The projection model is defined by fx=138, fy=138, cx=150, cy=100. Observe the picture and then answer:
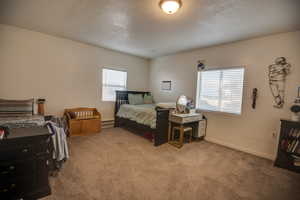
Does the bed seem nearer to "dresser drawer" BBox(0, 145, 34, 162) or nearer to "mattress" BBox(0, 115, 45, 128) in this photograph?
"mattress" BBox(0, 115, 45, 128)

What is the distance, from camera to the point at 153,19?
2332mm

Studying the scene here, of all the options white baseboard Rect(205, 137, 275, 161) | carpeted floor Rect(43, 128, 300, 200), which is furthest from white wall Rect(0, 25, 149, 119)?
white baseboard Rect(205, 137, 275, 161)

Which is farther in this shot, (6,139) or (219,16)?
(219,16)

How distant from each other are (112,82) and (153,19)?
267cm

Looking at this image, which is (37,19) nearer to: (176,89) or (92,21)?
(92,21)

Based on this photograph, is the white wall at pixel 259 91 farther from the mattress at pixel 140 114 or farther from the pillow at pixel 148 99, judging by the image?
the pillow at pixel 148 99

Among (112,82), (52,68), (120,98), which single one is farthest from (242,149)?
(52,68)

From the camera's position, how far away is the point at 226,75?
3.40m

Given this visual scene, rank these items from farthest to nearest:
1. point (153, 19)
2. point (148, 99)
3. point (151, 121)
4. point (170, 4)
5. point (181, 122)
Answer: point (148, 99)
point (151, 121)
point (181, 122)
point (153, 19)
point (170, 4)

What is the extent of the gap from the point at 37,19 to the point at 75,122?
2.28 metres

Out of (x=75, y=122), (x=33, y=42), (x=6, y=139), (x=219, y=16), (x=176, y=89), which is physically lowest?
(x=75, y=122)

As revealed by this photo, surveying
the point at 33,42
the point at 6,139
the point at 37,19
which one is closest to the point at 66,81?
the point at 33,42

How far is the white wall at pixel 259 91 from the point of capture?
2.58 meters

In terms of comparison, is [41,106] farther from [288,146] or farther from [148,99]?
[288,146]
